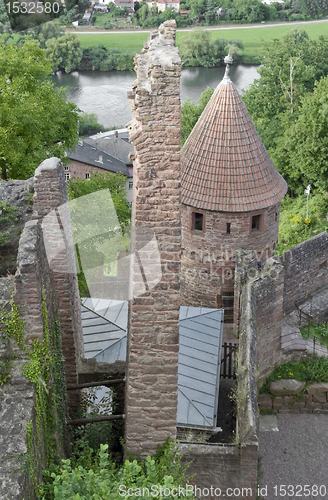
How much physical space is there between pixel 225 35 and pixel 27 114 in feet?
159

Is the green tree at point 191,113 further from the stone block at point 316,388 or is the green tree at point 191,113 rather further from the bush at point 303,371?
the stone block at point 316,388

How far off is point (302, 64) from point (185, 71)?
28208 millimetres

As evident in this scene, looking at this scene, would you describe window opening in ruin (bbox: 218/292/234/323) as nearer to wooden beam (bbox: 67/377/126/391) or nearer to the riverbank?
wooden beam (bbox: 67/377/126/391)

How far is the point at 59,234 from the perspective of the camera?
393 inches

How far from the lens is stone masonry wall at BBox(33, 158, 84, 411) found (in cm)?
977

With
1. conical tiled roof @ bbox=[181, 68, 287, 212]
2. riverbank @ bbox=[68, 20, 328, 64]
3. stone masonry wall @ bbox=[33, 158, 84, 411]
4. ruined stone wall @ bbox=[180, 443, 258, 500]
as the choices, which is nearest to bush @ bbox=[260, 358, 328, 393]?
conical tiled roof @ bbox=[181, 68, 287, 212]

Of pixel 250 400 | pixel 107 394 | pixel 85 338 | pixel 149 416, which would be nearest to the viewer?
pixel 149 416

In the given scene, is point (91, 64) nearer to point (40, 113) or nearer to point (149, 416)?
point (40, 113)

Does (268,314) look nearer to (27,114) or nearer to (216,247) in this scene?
(216,247)

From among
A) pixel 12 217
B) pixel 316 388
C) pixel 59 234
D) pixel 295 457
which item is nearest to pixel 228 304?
pixel 316 388

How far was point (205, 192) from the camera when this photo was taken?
17.2 meters

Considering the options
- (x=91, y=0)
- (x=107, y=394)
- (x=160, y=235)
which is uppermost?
(x=91, y=0)

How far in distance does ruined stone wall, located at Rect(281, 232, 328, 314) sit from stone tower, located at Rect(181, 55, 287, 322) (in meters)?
0.84

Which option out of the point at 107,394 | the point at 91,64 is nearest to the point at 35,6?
the point at 107,394
